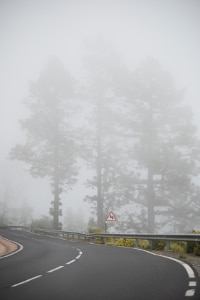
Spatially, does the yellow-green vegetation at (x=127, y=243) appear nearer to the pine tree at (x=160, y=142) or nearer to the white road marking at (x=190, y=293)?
the pine tree at (x=160, y=142)

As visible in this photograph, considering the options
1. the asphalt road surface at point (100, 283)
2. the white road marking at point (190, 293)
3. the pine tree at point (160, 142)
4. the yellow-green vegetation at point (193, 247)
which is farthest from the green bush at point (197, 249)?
the pine tree at point (160, 142)

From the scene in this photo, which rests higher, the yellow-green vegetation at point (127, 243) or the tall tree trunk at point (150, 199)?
the tall tree trunk at point (150, 199)

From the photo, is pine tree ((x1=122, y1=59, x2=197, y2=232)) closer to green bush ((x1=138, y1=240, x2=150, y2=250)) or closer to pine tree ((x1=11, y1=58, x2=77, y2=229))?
green bush ((x1=138, y1=240, x2=150, y2=250))

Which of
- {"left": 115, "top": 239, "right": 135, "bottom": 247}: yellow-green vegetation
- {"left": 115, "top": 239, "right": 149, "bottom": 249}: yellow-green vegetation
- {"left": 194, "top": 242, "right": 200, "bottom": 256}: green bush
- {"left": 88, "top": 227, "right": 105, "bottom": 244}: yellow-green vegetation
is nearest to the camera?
{"left": 194, "top": 242, "right": 200, "bottom": 256}: green bush

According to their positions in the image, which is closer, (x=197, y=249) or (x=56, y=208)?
(x=197, y=249)

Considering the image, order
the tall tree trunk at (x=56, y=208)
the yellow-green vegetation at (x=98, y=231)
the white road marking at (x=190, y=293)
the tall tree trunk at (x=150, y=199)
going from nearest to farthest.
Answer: the white road marking at (x=190, y=293), the yellow-green vegetation at (x=98, y=231), the tall tree trunk at (x=150, y=199), the tall tree trunk at (x=56, y=208)

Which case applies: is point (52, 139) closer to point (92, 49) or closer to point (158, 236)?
point (92, 49)

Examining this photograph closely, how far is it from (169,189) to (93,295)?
21.3 metres

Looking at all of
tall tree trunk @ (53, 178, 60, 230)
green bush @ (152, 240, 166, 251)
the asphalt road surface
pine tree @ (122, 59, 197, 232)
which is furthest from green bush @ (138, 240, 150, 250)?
tall tree trunk @ (53, 178, 60, 230)

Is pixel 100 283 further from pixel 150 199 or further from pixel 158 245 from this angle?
pixel 150 199

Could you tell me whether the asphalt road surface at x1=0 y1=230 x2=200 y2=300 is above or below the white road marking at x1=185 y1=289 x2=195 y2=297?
below

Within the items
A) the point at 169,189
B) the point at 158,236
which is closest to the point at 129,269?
the point at 158,236

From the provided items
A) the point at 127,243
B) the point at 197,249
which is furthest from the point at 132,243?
the point at 197,249

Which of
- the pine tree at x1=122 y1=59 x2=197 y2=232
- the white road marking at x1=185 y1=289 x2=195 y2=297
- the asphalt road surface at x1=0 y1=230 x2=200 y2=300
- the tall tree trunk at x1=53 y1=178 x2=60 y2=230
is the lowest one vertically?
the asphalt road surface at x1=0 y1=230 x2=200 y2=300
